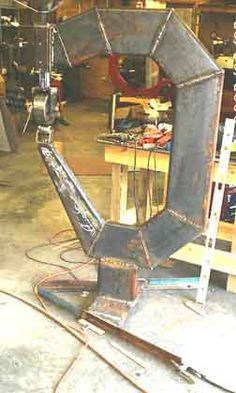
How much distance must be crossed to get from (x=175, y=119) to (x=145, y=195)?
1238 millimetres

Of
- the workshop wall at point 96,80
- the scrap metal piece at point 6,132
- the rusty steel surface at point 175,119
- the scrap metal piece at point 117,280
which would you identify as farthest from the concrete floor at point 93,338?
the workshop wall at point 96,80

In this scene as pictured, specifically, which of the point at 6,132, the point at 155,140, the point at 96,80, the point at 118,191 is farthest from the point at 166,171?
the point at 96,80

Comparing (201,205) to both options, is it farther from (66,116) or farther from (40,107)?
(66,116)

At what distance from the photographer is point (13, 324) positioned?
2.44 metres

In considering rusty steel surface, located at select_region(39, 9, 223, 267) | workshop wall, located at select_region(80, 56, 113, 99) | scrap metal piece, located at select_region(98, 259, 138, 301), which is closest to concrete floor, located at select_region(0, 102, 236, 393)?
scrap metal piece, located at select_region(98, 259, 138, 301)

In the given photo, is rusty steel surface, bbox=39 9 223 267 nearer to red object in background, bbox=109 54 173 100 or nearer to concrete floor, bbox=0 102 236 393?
concrete floor, bbox=0 102 236 393

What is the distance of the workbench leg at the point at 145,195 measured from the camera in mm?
3271

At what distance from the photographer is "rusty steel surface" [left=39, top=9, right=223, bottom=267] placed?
2119 mm

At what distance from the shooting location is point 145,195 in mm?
3396

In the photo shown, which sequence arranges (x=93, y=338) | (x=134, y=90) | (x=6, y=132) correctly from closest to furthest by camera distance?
(x=93, y=338) → (x=134, y=90) → (x=6, y=132)

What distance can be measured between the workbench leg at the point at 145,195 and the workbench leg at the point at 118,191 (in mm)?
227

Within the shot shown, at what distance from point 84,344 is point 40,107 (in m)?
1.05

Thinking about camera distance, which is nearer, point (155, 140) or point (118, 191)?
point (155, 140)

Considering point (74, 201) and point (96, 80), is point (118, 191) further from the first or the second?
point (96, 80)
